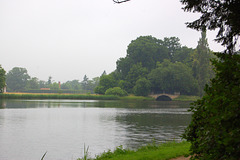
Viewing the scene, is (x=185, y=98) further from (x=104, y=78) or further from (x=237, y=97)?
(x=237, y=97)

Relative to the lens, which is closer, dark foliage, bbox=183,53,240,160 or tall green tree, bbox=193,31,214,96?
Result: dark foliage, bbox=183,53,240,160

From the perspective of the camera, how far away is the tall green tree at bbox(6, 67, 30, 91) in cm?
18762

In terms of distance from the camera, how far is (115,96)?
115000 mm

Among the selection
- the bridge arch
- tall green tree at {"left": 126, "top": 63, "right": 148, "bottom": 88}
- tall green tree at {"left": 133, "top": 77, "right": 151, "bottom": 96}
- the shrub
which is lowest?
the bridge arch

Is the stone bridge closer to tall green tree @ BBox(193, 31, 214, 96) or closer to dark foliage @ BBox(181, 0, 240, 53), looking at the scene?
tall green tree @ BBox(193, 31, 214, 96)

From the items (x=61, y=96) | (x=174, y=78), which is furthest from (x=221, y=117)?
(x=174, y=78)

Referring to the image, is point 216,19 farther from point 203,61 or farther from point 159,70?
point 159,70

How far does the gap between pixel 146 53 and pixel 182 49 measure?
21.0m

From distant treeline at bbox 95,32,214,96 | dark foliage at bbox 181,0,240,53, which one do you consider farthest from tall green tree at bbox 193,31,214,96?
dark foliage at bbox 181,0,240,53

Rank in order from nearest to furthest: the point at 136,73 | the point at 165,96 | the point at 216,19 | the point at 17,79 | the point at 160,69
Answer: the point at 216,19, the point at 160,69, the point at 165,96, the point at 136,73, the point at 17,79

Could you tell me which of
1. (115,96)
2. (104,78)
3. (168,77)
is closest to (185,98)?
(168,77)

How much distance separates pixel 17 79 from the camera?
190 m

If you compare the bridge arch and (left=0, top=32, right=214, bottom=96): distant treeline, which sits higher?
(left=0, top=32, right=214, bottom=96): distant treeline

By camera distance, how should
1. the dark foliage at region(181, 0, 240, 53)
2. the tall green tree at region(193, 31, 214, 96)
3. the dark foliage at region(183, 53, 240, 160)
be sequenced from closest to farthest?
the dark foliage at region(183, 53, 240, 160)
the dark foliage at region(181, 0, 240, 53)
the tall green tree at region(193, 31, 214, 96)
